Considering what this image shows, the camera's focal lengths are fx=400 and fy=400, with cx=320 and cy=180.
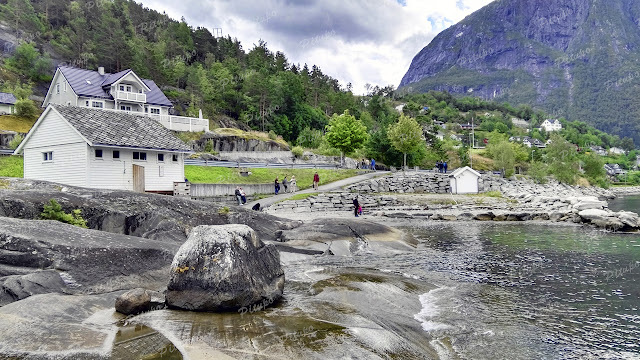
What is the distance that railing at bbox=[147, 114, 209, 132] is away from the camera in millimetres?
59866

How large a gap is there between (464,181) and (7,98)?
70997 mm

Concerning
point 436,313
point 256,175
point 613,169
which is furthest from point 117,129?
point 613,169

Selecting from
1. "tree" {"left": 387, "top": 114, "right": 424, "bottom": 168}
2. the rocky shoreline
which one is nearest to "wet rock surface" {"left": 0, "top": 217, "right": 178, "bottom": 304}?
the rocky shoreline

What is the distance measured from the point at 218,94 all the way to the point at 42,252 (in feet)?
279

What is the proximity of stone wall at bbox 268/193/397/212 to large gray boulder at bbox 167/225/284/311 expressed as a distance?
2677cm

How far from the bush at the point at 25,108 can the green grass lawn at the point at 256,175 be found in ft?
101

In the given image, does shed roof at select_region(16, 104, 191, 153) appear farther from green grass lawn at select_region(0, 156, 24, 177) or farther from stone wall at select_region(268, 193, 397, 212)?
stone wall at select_region(268, 193, 397, 212)

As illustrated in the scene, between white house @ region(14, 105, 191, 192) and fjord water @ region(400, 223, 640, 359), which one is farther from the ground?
white house @ region(14, 105, 191, 192)

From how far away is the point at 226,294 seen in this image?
10102 millimetres

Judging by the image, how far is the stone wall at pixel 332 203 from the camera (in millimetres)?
40031

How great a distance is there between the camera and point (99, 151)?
27.9 metres

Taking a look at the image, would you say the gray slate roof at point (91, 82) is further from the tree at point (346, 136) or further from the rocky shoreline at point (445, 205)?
the rocky shoreline at point (445, 205)

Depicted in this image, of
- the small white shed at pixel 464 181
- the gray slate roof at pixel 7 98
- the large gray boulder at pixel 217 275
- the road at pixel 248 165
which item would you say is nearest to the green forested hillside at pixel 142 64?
the gray slate roof at pixel 7 98

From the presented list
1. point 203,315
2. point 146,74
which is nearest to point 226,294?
point 203,315
